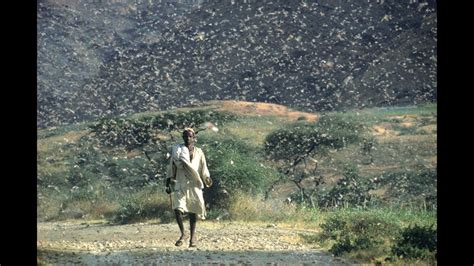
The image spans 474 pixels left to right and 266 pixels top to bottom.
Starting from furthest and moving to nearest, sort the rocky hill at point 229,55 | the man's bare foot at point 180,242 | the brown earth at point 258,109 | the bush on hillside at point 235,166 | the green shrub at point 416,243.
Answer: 1. the rocky hill at point 229,55
2. the brown earth at point 258,109
3. the bush on hillside at point 235,166
4. the man's bare foot at point 180,242
5. the green shrub at point 416,243

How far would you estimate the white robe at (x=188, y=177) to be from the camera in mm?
17078

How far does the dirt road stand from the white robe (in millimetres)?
526

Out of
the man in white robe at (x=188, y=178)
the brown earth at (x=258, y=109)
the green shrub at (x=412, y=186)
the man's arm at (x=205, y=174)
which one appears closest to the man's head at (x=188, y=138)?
the man in white robe at (x=188, y=178)

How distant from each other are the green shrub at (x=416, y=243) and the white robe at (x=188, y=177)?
8.52ft

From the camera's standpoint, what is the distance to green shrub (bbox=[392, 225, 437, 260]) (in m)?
16.8

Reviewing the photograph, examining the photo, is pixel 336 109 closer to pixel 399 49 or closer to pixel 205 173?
pixel 399 49

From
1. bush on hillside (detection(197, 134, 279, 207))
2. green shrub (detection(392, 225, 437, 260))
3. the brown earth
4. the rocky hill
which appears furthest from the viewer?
the rocky hill

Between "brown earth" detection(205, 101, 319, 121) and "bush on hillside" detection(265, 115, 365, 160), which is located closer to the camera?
"bush on hillside" detection(265, 115, 365, 160)

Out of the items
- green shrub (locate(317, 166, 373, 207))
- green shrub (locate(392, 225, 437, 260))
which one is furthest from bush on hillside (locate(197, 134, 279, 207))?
green shrub (locate(392, 225, 437, 260))

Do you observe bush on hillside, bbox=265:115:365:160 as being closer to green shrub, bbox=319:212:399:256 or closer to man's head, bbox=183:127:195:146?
green shrub, bbox=319:212:399:256

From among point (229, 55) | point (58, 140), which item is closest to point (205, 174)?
point (58, 140)

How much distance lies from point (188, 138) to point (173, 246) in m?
1.45

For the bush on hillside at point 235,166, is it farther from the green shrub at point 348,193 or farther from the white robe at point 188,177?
the white robe at point 188,177
